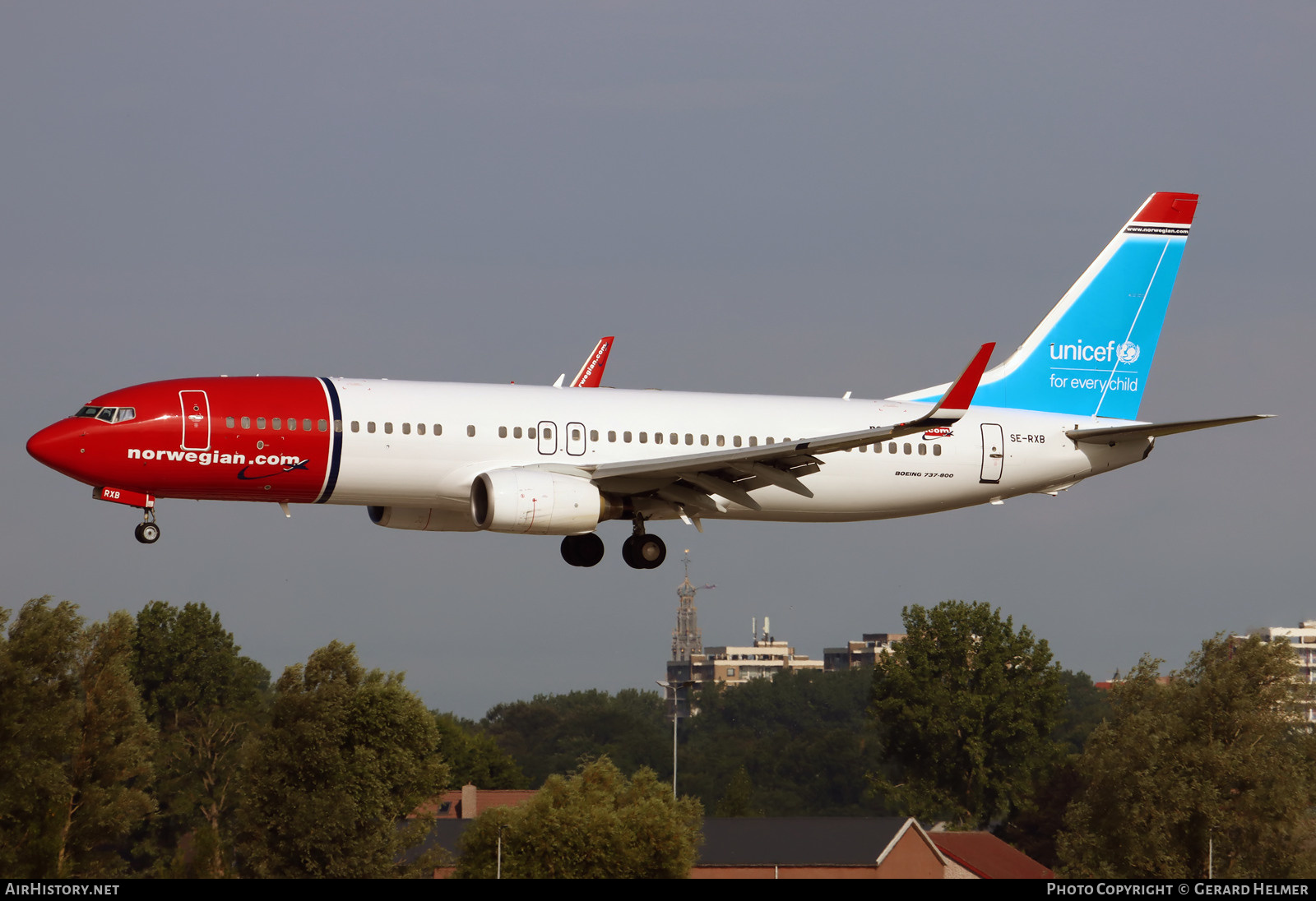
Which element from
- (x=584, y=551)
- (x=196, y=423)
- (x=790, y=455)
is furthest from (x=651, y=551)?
(x=196, y=423)

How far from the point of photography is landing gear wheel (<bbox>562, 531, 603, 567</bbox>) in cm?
5366

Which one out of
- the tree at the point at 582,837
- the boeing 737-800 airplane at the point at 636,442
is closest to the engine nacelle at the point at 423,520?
the boeing 737-800 airplane at the point at 636,442

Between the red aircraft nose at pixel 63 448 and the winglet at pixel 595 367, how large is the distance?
19.6 m

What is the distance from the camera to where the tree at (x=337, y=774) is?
7831 centimetres

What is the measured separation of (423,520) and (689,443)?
7962mm

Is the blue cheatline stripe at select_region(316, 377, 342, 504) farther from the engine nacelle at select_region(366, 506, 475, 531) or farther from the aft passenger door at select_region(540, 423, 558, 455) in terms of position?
the aft passenger door at select_region(540, 423, 558, 455)

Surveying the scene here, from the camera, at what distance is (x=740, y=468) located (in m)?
48.3

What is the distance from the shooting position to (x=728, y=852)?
83.6 meters

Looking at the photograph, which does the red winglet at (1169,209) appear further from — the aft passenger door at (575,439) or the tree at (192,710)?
the tree at (192,710)

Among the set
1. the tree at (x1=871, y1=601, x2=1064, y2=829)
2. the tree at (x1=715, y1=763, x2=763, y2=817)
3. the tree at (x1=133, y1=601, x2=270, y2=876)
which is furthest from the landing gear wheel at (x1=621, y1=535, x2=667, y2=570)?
the tree at (x1=871, y1=601, x2=1064, y2=829)

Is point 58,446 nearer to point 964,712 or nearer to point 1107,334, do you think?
point 1107,334

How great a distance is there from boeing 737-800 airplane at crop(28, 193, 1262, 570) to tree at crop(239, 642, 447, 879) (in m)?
29.4

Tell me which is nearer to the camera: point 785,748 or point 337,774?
point 337,774

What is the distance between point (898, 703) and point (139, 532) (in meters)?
88.3
